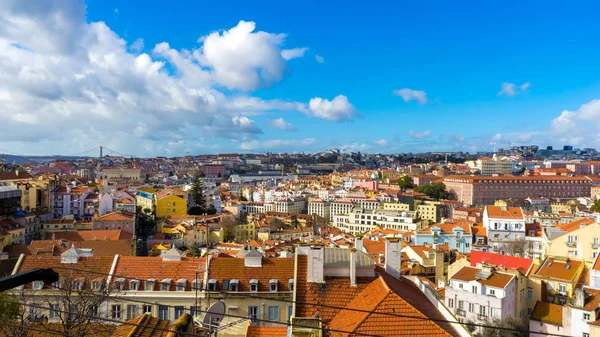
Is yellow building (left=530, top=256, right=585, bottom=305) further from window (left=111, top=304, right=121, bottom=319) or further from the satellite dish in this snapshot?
window (left=111, top=304, right=121, bottom=319)

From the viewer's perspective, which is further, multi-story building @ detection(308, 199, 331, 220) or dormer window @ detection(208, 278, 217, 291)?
multi-story building @ detection(308, 199, 331, 220)

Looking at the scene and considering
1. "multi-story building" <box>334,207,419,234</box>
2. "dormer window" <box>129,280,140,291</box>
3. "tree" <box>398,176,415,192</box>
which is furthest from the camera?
"tree" <box>398,176,415,192</box>

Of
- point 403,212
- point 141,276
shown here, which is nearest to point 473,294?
point 141,276

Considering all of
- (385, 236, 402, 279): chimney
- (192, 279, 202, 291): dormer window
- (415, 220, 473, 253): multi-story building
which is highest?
(385, 236, 402, 279): chimney

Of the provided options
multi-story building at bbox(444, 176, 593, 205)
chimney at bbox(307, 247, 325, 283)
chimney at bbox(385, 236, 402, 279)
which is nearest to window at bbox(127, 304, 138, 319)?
chimney at bbox(307, 247, 325, 283)

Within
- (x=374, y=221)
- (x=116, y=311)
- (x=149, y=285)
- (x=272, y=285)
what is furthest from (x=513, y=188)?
(x=116, y=311)

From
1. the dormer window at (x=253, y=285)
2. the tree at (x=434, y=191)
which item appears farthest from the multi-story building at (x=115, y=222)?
the tree at (x=434, y=191)
